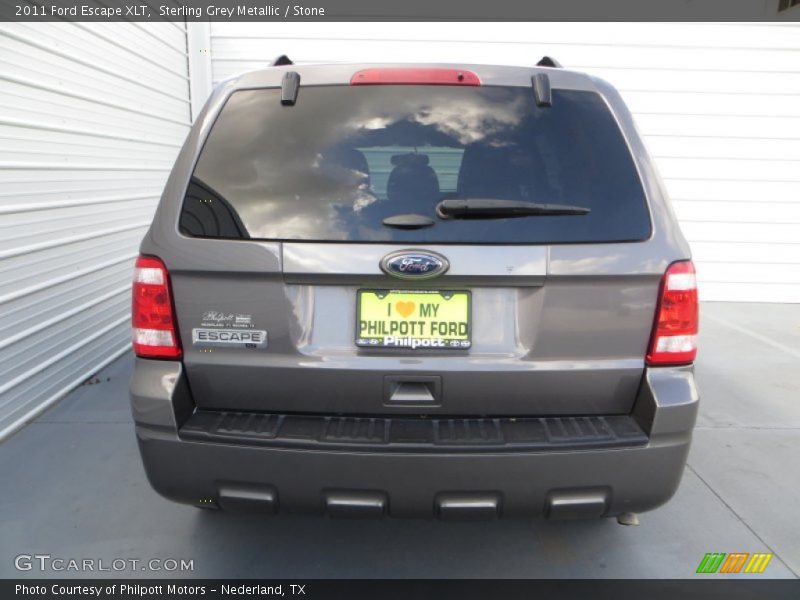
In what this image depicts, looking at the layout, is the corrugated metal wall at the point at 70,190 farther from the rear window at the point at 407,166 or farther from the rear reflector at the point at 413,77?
the rear reflector at the point at 413,77

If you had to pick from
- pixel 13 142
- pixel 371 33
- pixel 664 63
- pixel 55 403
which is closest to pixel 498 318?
pixel 13 142

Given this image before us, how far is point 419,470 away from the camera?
1.77m

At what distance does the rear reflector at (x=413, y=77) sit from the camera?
1.93 metres

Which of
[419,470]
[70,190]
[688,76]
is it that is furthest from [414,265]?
[688,76]

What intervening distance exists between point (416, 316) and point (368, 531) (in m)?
1.27

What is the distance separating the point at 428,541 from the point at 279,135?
1.83 m

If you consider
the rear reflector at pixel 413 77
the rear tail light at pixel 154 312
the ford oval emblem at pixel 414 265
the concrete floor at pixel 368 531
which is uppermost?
the rear reflector at pixel 413 77

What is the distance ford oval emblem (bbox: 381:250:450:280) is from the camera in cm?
174

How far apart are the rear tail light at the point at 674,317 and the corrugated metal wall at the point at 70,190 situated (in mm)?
3561

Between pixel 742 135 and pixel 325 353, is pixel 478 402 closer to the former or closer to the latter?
pixel 325 353

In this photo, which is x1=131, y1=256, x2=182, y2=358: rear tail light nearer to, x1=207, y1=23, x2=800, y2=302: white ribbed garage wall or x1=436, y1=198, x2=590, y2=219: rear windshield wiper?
x1=436, y1=198, x2=590, y2=219: rear windshield wiper

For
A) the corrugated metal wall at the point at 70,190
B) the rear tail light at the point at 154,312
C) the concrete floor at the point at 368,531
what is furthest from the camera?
the corrugated metal wall at the point at 70,190

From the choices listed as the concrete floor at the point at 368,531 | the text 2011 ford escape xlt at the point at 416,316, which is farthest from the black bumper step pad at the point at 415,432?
the concrete floor at the point at 368,531
